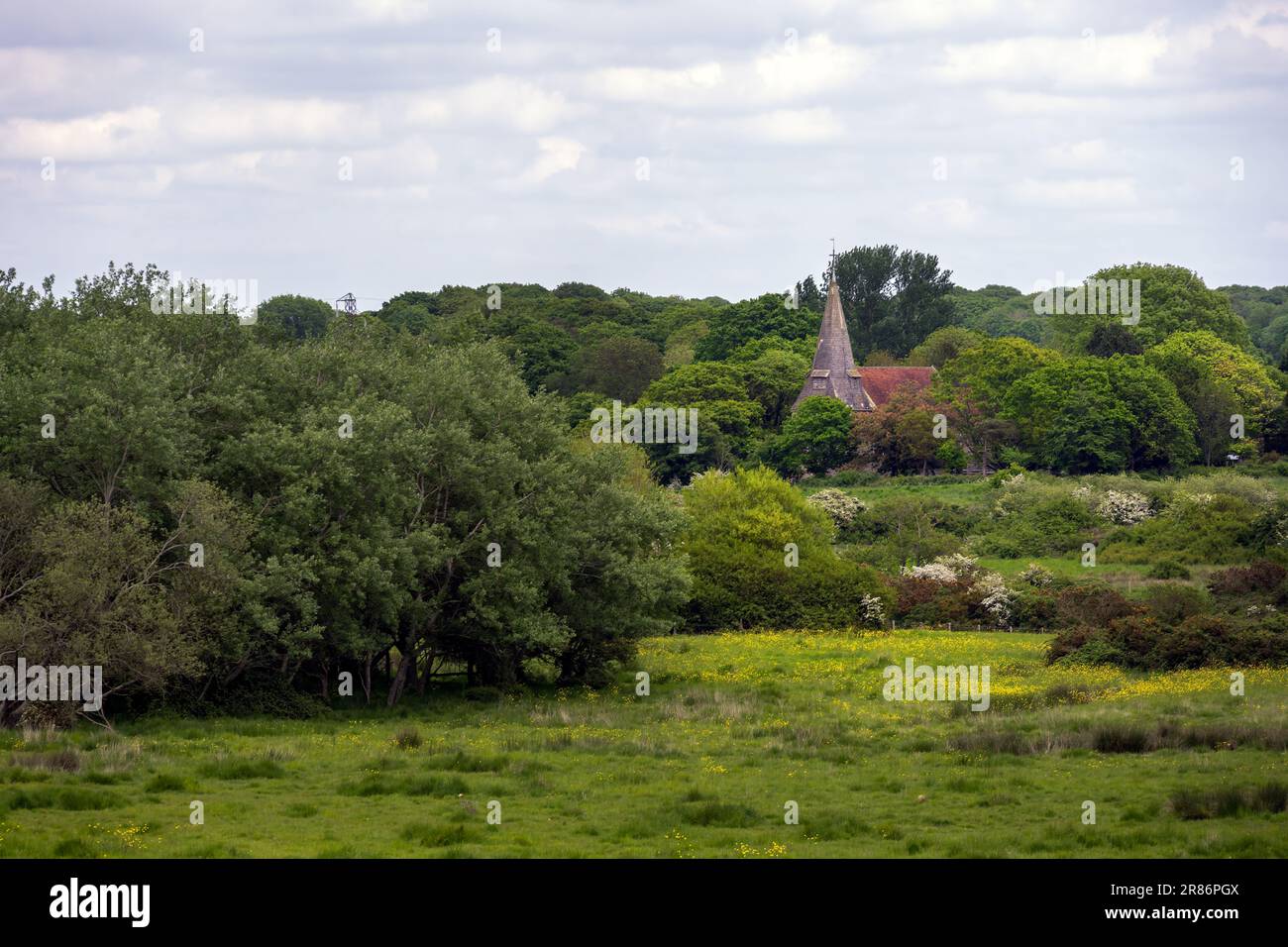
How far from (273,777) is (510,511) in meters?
15.8

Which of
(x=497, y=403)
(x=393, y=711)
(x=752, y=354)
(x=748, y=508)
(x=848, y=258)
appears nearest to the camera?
(x=393, y=711)

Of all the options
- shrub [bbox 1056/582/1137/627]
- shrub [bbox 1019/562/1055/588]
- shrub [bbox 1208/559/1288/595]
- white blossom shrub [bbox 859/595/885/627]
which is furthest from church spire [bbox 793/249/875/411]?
shrub [bbox 1208/559/1288/595]

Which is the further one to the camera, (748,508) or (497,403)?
(748,508)

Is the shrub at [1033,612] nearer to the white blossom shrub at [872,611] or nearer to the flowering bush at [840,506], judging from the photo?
the white blossom shrub at [872,611]

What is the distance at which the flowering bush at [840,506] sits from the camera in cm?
8219

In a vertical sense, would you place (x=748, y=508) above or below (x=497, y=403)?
below

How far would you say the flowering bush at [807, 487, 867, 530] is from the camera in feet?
270

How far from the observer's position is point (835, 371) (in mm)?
118562

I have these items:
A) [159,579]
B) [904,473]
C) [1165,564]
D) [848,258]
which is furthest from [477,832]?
[848,258]

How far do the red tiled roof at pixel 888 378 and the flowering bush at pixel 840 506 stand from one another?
3317 cm

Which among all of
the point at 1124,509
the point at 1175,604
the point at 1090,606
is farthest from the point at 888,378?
the point at 1175,604

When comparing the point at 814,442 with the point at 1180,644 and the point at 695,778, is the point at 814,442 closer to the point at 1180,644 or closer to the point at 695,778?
the point at 1180,644
